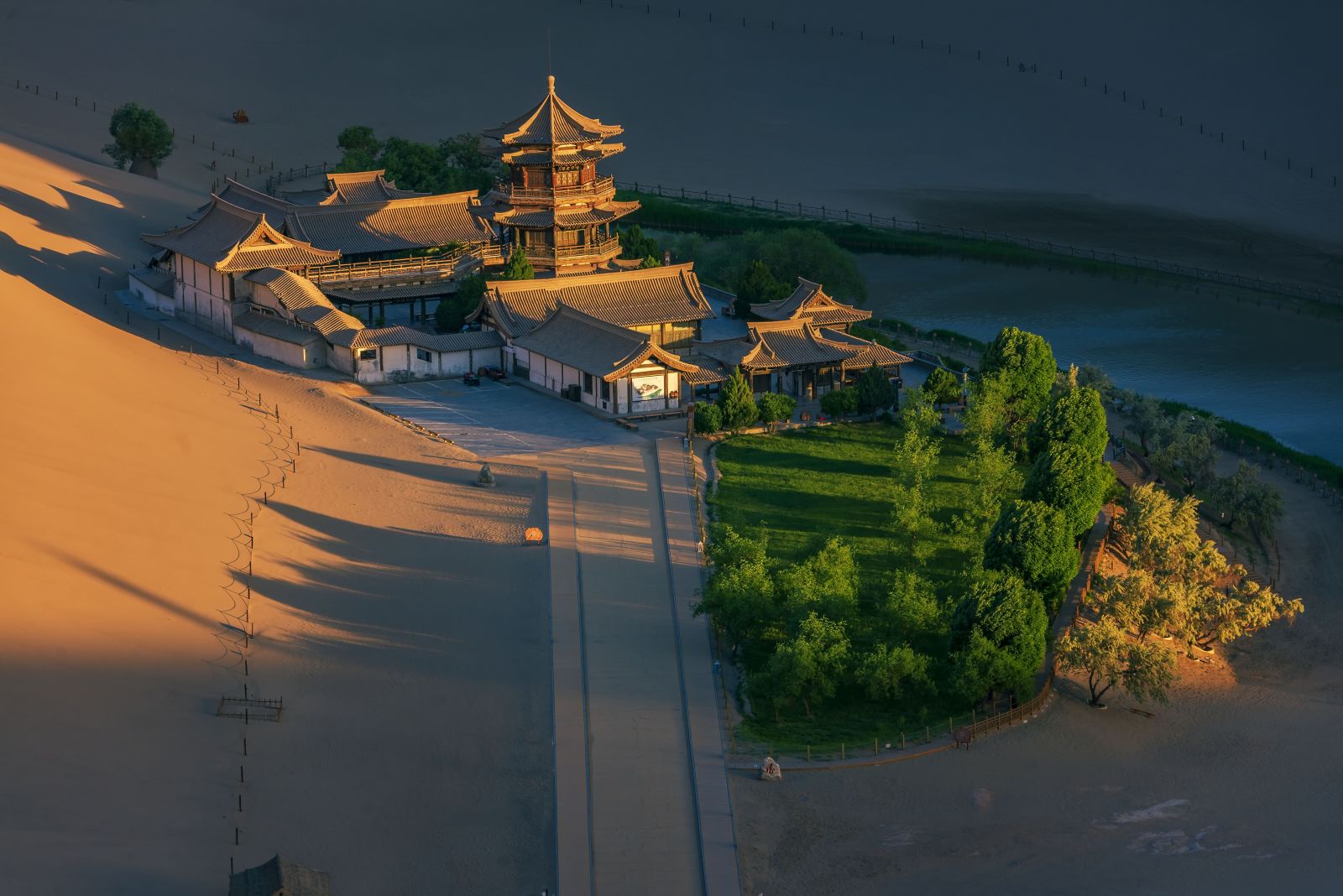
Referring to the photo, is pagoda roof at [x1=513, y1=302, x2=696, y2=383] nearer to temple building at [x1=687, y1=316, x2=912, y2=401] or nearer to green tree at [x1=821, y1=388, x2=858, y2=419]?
temple building at [x1=687, y1=316, x2=912, y2=401]

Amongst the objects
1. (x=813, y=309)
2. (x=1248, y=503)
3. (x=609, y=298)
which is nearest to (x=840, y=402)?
(x=813, y=309)

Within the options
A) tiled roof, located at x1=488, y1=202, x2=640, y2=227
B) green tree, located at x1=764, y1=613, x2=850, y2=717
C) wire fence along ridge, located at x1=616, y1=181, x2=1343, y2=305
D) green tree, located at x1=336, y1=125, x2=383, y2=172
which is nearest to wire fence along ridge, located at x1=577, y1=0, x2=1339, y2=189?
wire fence along ridge, located at x1=616, y1=181, x2=1343, y2=305

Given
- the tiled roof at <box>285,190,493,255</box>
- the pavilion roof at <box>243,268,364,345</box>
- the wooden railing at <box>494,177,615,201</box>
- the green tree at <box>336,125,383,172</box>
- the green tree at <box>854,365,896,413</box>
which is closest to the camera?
the green tree at <box>854,365,896,413</box>

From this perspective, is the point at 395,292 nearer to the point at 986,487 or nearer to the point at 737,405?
the point at 737,405

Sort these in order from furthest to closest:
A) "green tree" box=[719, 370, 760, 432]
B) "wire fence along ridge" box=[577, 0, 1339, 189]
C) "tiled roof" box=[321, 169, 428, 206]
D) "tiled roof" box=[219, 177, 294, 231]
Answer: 1. "wire fence along ridge" box=[577, 0, 1339, 189]
2. "tiled roof" box=[321, 169, 428, 206]
3. "tiled roof" box=[219, 177, 294, 231]
4. "green tree" box=[719, 370, 760, 432]

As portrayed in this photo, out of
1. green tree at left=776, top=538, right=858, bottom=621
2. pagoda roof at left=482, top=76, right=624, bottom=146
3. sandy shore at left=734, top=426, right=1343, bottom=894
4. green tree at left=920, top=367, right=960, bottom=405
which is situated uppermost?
pagoda roof at left=482, top=76, right=624, bottom=146

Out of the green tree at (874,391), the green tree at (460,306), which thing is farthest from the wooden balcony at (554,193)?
the green tree at (874,391)
